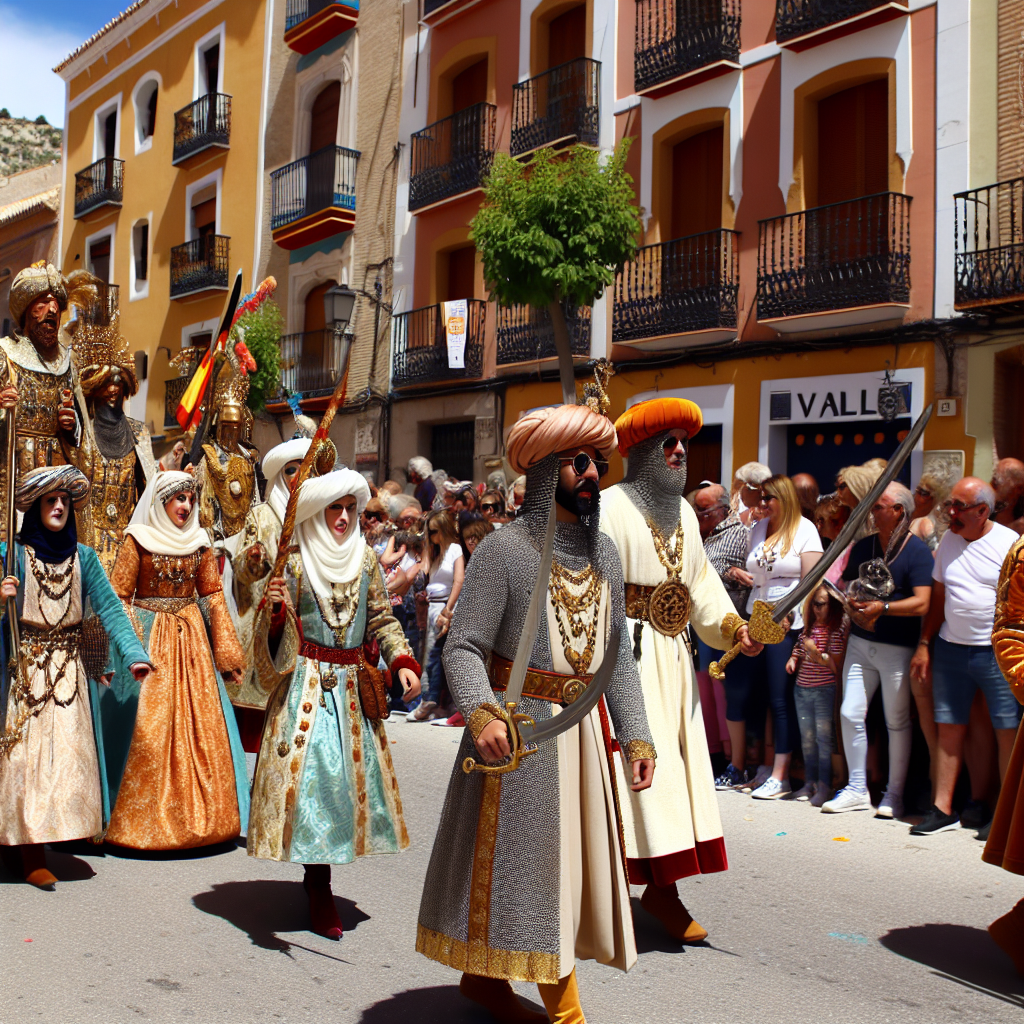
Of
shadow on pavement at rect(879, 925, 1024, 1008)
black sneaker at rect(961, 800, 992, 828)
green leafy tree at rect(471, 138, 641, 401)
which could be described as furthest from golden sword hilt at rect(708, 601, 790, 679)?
green leafy tree at rect(471, 138, 641, 401)

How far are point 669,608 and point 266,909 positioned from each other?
2104 mm

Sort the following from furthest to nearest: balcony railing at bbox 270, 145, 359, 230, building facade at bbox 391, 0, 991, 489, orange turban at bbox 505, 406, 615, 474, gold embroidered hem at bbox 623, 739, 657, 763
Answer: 1. balcony railing at bbox 270, 145, 359, 230
2. building facade at bbox 391, 0, 991, 489
3. gold embroidered hem at bbox 623, 739, 657, 763
4. orange turban at bbox 505, 406, 615, 474

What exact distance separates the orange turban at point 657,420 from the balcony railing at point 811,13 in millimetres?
10085

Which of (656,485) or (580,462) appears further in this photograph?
(656,485)

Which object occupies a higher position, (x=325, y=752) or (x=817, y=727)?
(x=325, y=752)

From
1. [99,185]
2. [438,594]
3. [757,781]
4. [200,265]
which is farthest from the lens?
[99,185]

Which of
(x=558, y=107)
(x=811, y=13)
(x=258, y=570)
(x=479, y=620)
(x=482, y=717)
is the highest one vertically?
(x=558, y=107)

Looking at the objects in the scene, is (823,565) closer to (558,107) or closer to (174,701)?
(174,701)

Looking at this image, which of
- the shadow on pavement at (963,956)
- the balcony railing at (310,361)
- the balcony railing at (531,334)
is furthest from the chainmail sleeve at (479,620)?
the balcony railing at (310,361)

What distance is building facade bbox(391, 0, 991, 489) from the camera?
13242 mm

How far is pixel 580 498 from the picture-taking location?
3.78m

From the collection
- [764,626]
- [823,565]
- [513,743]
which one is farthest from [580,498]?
[764,626]

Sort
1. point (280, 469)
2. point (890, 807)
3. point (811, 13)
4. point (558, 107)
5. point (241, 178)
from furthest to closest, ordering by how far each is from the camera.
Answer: point (241, 178)
point (558, 107)
point (811, 13)
point (890, 807)
point (280, 469)

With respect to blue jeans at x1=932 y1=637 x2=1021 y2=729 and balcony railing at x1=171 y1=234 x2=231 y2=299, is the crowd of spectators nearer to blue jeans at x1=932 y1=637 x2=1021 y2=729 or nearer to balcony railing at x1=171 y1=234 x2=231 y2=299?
blue jeans at x1=932 y1=637 x2=1021 y2=729
